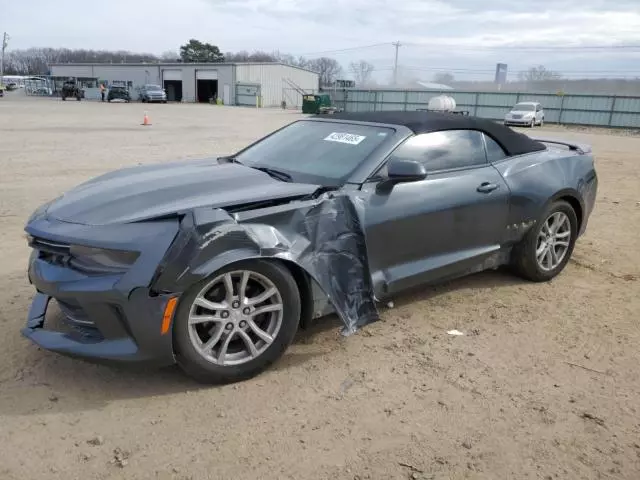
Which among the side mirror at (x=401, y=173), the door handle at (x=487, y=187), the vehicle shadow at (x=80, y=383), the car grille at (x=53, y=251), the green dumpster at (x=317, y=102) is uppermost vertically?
the side mirror at (x=401, y=173)

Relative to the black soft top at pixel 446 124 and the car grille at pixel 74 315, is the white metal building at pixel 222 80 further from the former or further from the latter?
the car grille at pixel 74 315

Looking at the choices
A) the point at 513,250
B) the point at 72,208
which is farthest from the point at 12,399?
the point at 513,250

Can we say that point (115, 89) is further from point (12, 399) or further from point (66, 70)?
point (12, 399)

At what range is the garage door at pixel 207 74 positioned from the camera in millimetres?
62125

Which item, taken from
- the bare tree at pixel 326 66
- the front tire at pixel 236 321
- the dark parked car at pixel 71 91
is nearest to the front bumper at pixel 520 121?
the front tire at pixel 236 321

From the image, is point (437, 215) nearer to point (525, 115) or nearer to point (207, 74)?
point (525, 115)

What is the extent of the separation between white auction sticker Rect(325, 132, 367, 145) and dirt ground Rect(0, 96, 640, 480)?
1.33 metres

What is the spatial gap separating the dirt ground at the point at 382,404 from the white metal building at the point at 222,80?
54435 millimetres

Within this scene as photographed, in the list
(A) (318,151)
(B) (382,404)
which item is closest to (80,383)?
(B) (382,404)

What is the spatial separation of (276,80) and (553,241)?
63201 millimetres

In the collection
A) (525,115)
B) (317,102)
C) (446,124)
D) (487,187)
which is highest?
(446,124)

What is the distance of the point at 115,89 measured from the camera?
52844 millimetres

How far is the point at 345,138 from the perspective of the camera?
4168 mm

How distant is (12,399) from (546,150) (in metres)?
4.64
